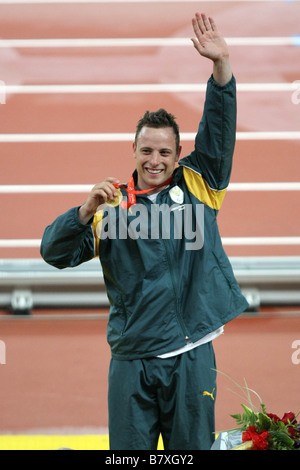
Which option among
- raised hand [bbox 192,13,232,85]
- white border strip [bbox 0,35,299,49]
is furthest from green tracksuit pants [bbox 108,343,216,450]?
white border strip [bbox 0,35,299,49]

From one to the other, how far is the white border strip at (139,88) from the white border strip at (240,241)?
874 mm

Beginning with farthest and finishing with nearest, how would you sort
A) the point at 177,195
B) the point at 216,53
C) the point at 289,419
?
the point at 177,195 < the point at 216,53 < the point at 289,419

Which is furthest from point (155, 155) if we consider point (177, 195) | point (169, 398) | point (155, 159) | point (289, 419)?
point (289, 419)

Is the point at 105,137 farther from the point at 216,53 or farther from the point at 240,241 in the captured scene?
the point at 216,53

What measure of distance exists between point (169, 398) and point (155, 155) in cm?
84

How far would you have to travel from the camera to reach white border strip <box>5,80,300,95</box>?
13.5ft

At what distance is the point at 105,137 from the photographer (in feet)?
13.7

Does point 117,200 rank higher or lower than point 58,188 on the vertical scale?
lower

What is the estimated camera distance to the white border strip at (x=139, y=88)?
413 centimetres

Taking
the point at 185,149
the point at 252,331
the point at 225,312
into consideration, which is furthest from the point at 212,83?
the point at 252,331

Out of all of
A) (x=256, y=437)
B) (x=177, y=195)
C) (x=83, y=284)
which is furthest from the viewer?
(x=83, y=284)

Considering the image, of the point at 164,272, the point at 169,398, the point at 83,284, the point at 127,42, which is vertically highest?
the point at 127,42

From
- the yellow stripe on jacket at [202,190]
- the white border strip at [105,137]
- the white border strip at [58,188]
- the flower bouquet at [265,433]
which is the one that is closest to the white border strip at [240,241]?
the white border strip at [58,188]

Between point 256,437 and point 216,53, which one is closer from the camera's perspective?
point 256,437
